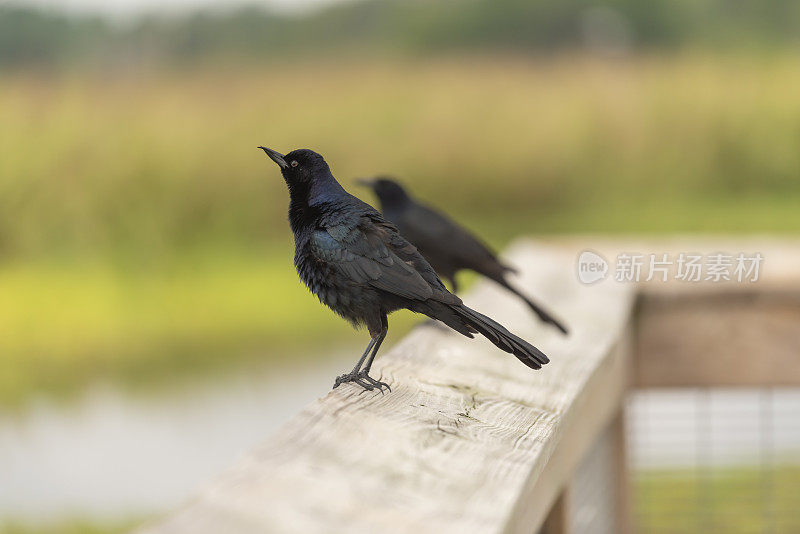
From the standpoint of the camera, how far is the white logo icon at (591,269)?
2.82m

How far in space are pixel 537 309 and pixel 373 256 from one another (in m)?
0.90

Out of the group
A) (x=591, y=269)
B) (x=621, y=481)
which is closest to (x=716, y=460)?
(x=621, y=481)

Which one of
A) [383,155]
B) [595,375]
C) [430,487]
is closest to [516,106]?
[383,155]

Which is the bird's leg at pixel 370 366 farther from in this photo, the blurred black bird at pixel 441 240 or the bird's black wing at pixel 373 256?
the blurred black bird at pixel 441 240

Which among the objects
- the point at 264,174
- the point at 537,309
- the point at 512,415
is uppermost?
the point at 264,174

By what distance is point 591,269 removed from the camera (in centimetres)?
283

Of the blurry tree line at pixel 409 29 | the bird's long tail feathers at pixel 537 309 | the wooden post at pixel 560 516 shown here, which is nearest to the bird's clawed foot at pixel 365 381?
the wooden post at pixel 560 516

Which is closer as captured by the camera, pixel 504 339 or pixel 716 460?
pixel 504 339

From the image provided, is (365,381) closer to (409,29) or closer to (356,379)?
(356,379)

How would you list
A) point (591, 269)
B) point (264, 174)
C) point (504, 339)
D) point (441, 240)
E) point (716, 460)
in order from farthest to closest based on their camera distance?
point (264, 174) < point (716, 460) < point (591, 269) < point (441, 240) < point (504, 339)

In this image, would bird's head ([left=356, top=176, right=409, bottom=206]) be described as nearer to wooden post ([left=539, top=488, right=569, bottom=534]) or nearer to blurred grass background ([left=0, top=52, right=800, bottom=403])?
wooden post ([left=539, top=488, right=569, bottom=534])

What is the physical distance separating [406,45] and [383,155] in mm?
3412

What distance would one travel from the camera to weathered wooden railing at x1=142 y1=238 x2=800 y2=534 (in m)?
0.94

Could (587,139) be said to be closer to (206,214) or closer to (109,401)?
(206,214)
